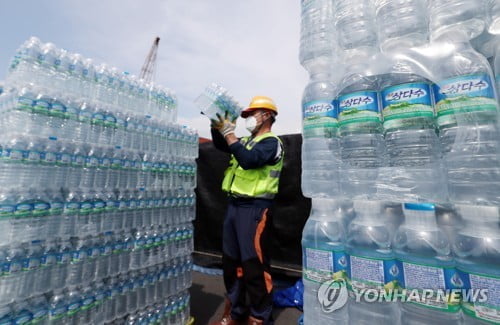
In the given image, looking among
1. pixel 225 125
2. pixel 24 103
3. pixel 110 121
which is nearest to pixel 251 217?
pixel 225 125

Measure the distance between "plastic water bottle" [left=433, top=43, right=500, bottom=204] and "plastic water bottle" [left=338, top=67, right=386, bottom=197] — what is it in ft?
0.71

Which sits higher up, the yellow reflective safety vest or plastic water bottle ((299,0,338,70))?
plastic water bottle ((299,0,338,70))

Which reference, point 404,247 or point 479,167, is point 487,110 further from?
point 404,247

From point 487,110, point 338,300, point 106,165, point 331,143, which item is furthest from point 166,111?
point 487,110

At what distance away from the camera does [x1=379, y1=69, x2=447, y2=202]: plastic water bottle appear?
882mm

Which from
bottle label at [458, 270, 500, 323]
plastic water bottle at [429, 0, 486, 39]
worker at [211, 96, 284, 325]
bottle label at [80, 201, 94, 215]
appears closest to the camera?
bottle label at [458, 270, 500, 323]

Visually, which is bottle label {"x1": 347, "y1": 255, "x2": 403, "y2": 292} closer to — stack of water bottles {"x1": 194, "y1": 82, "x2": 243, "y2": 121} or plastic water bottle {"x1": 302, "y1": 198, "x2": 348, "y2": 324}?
plastic water bottle {"x1": 302, "y1": 198, "x2": 348, "y2": 324}

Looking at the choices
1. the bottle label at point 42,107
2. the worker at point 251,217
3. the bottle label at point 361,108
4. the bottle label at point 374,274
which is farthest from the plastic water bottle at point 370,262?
the bottle label at point 42,107

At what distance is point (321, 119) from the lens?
3.77 ft

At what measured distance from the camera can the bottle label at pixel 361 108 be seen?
38.1 inches

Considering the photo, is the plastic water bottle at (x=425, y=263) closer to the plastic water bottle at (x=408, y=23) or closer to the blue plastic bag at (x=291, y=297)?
the plastic water bottle at (x=408, y=23)

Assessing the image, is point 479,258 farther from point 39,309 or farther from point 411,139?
point 39,309

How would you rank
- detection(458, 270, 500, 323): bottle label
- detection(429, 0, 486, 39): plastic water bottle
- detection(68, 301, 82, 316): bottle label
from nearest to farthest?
1. detection(458, 270, 500, 323): bottle label
2. detection(429, 0, 486, 39): plastic water bottle
3. detection(68, 301, 82, 316): bottle label

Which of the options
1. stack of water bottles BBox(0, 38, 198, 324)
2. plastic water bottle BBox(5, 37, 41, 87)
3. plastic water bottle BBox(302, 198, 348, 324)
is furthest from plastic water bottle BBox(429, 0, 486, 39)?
plastic water bottle BBox(5, 37, 41, 87)
